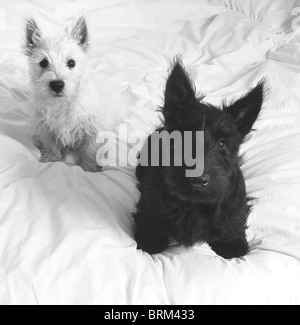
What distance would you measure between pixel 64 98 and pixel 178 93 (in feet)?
2.65

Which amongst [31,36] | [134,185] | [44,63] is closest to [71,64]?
[44,63]

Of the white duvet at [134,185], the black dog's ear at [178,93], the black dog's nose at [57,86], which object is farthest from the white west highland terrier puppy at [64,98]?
the black dog's ear at [178,93]

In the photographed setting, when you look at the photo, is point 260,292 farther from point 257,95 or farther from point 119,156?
point 119,156

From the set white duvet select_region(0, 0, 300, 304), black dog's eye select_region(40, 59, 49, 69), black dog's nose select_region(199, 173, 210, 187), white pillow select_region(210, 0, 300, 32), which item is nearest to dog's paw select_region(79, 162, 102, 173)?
white duvet select_region(0, 0, 300, 304)

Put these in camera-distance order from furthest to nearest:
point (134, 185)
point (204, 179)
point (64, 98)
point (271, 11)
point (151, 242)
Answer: point (271, 11), point (64, 98), point (134, 185), point (151, 242), point (204, 179)

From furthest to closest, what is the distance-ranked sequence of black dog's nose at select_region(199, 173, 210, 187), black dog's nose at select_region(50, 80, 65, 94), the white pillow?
the white pillow < black dog's nose at select_region(50, 80, 65, 94) < black dog's nose at select_region(199, 173, 210, 187)

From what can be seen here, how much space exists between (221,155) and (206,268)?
35cm

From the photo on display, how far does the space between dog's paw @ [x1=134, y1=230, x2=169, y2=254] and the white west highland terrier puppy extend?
2.10ft

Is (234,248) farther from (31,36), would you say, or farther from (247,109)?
(31,36)

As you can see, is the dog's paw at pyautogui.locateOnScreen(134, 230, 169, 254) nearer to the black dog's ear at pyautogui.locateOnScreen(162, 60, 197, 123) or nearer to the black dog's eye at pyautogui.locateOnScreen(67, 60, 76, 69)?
the black dog's ear at pyautogui.locateOnScreen(162, 60, 197, 123)

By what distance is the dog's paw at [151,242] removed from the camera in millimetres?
1367

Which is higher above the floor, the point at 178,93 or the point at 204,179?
the point at 178,93

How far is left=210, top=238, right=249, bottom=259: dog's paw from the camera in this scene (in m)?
1.37

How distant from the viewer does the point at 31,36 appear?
6.18 feet
